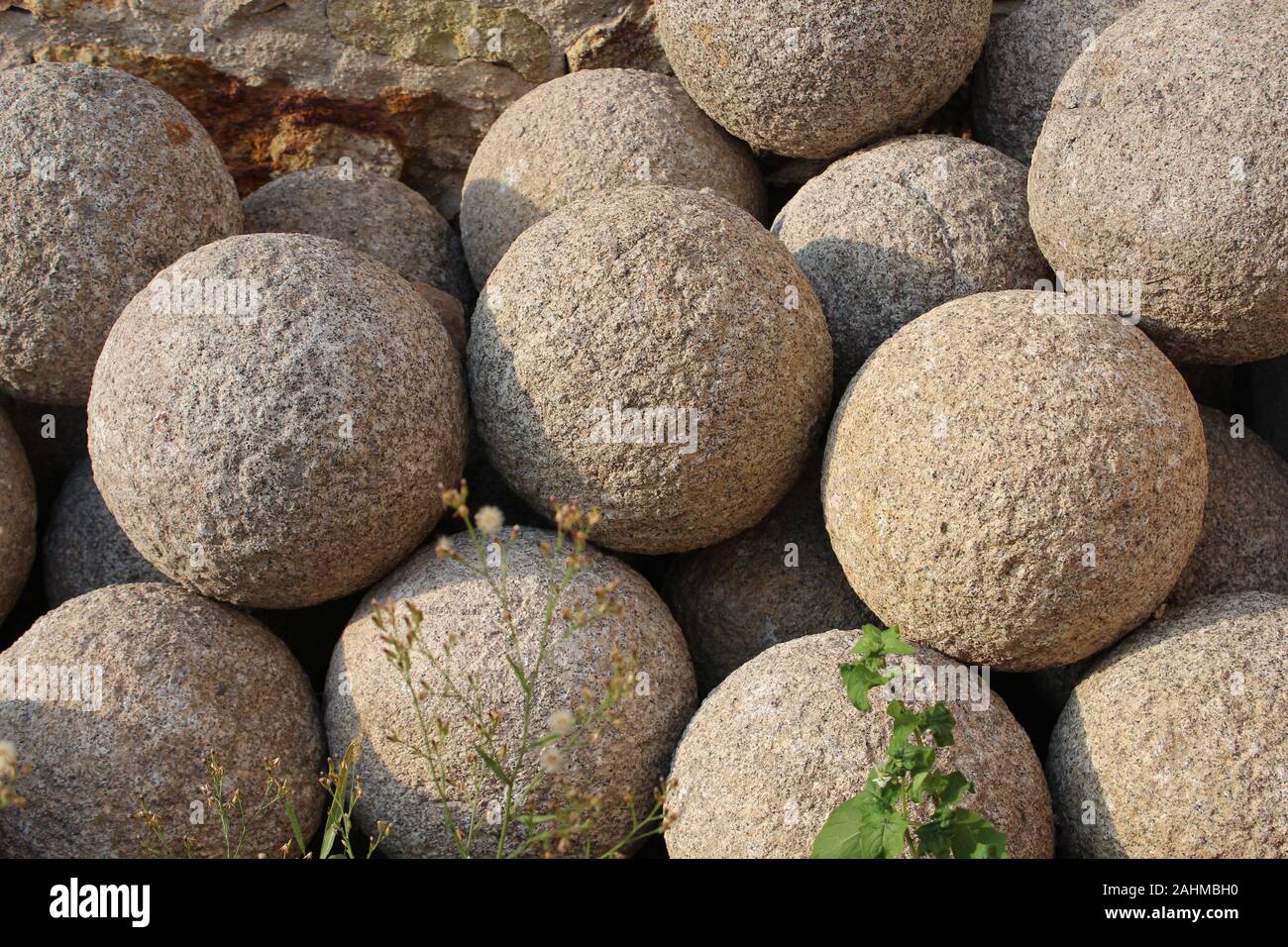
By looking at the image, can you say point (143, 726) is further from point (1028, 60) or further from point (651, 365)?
point (1028, 60)

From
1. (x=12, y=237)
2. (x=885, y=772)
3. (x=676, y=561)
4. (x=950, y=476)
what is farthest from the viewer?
(x=676, y=561)

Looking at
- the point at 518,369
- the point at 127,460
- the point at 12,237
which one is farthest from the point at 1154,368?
the point at 12,237

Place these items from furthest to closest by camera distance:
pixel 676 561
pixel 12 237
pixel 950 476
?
pixel 676 561 < pixel 12 237 < pixel 950 476

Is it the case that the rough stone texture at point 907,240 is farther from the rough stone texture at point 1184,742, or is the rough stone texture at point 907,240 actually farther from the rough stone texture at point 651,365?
the rough stone texture at point 1184,742

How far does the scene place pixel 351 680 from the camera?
10.8ft

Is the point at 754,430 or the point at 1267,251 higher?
the point at 1267,251

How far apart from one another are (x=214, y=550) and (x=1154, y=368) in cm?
224

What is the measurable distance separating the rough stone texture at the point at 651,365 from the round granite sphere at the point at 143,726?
2.75 ft

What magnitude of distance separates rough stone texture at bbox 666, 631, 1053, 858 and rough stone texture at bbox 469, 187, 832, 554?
51 centimetres

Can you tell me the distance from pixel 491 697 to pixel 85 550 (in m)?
1.48

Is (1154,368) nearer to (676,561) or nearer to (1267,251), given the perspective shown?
(1267,251)

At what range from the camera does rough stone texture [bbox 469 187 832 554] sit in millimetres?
3168

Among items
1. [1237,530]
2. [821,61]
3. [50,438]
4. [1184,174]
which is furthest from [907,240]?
[50,438]

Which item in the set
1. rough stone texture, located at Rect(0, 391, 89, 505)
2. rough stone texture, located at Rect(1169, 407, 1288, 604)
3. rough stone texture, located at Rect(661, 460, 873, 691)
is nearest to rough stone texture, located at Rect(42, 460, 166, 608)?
rough stone texture, located at Rect(0, 391, 89, 505)
